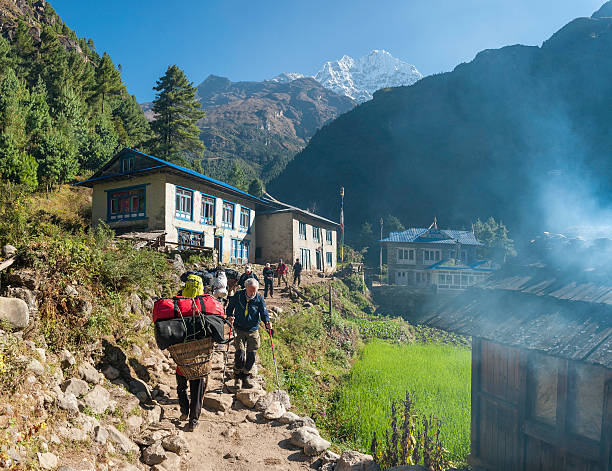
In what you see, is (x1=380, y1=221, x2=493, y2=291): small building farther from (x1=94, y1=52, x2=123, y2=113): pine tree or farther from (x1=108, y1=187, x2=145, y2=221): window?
(x1=94, y1=52, x2=123, y2=113): pine tree

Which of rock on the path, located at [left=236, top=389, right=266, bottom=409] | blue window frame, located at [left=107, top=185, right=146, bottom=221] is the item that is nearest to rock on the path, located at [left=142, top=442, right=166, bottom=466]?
rock on the path, located at [left=236, top=389, right=266, bottom=409]

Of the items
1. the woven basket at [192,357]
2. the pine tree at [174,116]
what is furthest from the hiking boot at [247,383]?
the pine tree at [174,116]

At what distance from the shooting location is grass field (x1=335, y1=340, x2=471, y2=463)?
859 centimetres

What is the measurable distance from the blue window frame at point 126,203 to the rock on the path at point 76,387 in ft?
64.0

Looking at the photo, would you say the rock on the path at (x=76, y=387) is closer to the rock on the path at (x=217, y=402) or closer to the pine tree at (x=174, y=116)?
the rock on the path at (x=217, y=402)

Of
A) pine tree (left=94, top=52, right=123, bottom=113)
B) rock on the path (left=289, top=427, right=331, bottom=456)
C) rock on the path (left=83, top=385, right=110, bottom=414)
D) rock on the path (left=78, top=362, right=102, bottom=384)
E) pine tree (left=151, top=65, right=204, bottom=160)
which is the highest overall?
pine tree (left=94, top=52, right=123, bottom=113)

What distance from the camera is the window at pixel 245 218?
95.2 ft

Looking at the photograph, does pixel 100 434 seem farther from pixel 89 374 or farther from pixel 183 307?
pixel 183 307

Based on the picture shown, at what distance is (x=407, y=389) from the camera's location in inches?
475

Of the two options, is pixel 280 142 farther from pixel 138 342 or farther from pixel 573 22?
pixel 138 342

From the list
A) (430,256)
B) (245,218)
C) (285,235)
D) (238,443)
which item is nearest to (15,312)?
(238,443)

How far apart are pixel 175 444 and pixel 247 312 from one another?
2.64 metres

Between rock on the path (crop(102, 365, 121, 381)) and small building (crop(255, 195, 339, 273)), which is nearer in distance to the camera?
rock on the path (crop(102, 365, 121, 381))

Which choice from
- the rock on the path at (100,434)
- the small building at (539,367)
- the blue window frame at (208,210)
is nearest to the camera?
the small building at (539,367)
